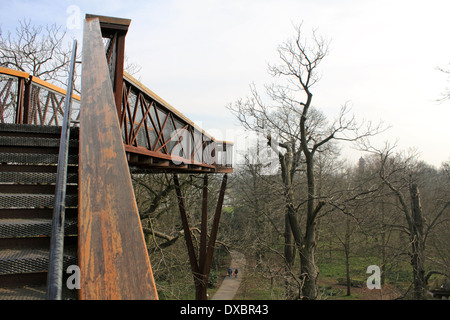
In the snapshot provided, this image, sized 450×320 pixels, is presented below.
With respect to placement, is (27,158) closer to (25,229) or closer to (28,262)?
(25,229)

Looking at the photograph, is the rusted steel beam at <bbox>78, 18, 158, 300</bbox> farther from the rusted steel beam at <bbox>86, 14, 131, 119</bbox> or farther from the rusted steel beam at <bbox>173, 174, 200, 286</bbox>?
the rusted steel beam at <bbox>173, 174, 200, 286</bbox>

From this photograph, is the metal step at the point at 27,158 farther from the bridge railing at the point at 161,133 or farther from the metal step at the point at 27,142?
the bridge railing at the point at 161,133

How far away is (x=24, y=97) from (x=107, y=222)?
5291 mm

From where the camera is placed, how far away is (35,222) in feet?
6.75

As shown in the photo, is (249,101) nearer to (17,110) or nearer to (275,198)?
(275,198)

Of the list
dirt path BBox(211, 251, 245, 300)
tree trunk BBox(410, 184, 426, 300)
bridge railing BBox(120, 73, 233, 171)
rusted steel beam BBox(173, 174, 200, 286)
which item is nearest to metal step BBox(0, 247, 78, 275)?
bridge railing BBox(120, 73, 233, 171)

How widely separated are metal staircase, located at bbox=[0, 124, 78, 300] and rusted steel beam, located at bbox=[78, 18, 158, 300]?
515 mm

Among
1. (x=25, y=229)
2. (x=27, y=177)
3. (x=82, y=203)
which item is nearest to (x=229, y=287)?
(x=27, y=177)

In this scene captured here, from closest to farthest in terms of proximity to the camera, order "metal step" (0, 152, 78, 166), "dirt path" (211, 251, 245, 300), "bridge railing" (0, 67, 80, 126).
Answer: "metal step" (0, 152, 78, 166) < "bridge railing" (0, 67, 80, 126) < "dirt path" (211, 251, 245, 300)

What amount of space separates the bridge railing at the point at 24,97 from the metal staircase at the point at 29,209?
7.70 ft

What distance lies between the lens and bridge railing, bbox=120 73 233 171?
5.00 m

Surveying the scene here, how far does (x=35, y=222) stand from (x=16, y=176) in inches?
29.9

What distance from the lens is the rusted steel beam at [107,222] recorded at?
1.07 metres
